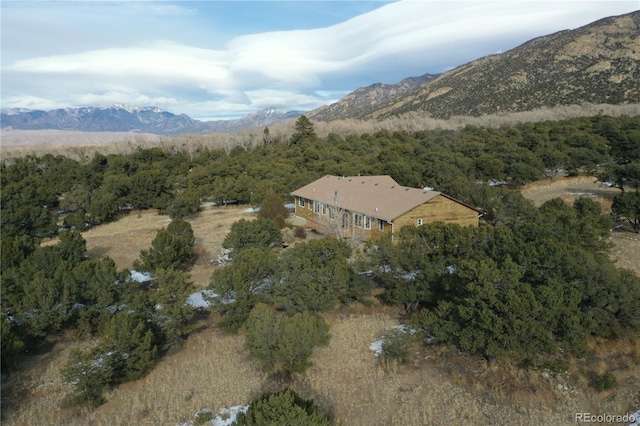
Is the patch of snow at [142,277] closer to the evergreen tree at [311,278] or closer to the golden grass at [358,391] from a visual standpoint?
the golden grass at [358,391]

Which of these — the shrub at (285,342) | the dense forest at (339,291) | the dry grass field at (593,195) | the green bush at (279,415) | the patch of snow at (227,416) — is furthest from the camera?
the dry grass field at (593,195)

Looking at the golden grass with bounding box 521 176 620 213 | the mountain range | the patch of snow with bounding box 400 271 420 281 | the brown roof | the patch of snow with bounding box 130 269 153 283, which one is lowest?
the patch of snow with bounding box 130 269 153 283

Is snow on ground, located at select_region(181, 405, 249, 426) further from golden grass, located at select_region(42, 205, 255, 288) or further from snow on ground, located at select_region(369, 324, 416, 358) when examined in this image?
golden grass, located at select_region(42, 205, 255, 288)

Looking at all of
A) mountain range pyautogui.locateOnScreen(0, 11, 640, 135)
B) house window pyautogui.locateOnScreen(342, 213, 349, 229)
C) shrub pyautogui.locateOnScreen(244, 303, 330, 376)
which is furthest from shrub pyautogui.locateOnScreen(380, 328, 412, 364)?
mountain range pyautogui.locateOnScreen(0, 11, 640, 135)

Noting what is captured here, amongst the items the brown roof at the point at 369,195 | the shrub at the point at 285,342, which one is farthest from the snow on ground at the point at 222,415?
the brown roof at the point at 369,195

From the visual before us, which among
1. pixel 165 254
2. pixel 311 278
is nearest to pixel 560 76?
pixel 311 278

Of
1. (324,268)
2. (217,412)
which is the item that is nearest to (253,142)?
(324,268)
